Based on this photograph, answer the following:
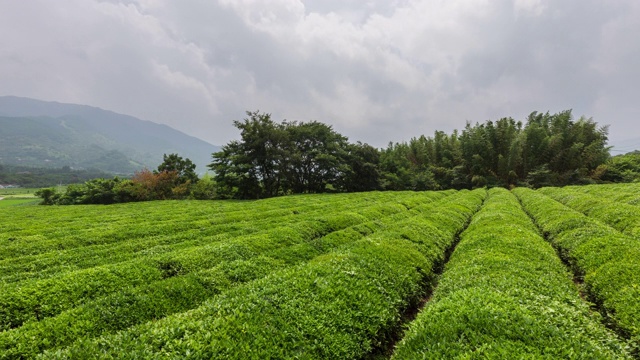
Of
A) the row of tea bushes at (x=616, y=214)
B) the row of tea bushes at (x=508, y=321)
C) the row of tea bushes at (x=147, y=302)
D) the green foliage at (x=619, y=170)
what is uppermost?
the green foliage at (x=619, y=170)

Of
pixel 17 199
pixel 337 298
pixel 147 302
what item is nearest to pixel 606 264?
pixel 337 298

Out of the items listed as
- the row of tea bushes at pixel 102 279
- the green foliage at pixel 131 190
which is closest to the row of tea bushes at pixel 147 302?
the row of tea bushes at pixel 102 279

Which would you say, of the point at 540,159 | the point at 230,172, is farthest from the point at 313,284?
the point at 540,159

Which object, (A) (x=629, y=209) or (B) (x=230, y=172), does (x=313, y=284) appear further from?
(B) (x=230, y=172)

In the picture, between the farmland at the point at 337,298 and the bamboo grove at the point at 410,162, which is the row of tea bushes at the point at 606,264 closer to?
the farmland at the point at 337,298

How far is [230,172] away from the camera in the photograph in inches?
1993

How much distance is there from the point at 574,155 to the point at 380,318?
6270 centimetres

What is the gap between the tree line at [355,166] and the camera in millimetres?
51344

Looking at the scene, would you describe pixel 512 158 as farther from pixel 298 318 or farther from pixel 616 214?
pixel 298 318

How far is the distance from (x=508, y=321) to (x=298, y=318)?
14.1 feet

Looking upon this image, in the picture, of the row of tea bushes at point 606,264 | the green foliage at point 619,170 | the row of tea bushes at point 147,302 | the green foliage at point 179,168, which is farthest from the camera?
the green foliage at point 179,168

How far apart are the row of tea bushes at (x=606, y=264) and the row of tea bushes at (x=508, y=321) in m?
0.60

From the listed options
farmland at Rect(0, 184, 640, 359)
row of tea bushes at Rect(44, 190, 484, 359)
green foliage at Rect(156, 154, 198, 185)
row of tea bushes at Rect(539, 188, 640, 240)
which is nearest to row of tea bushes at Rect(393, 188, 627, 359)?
farmland at Rect(0, 184, 640, 359)

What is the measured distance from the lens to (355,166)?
59.8 m
